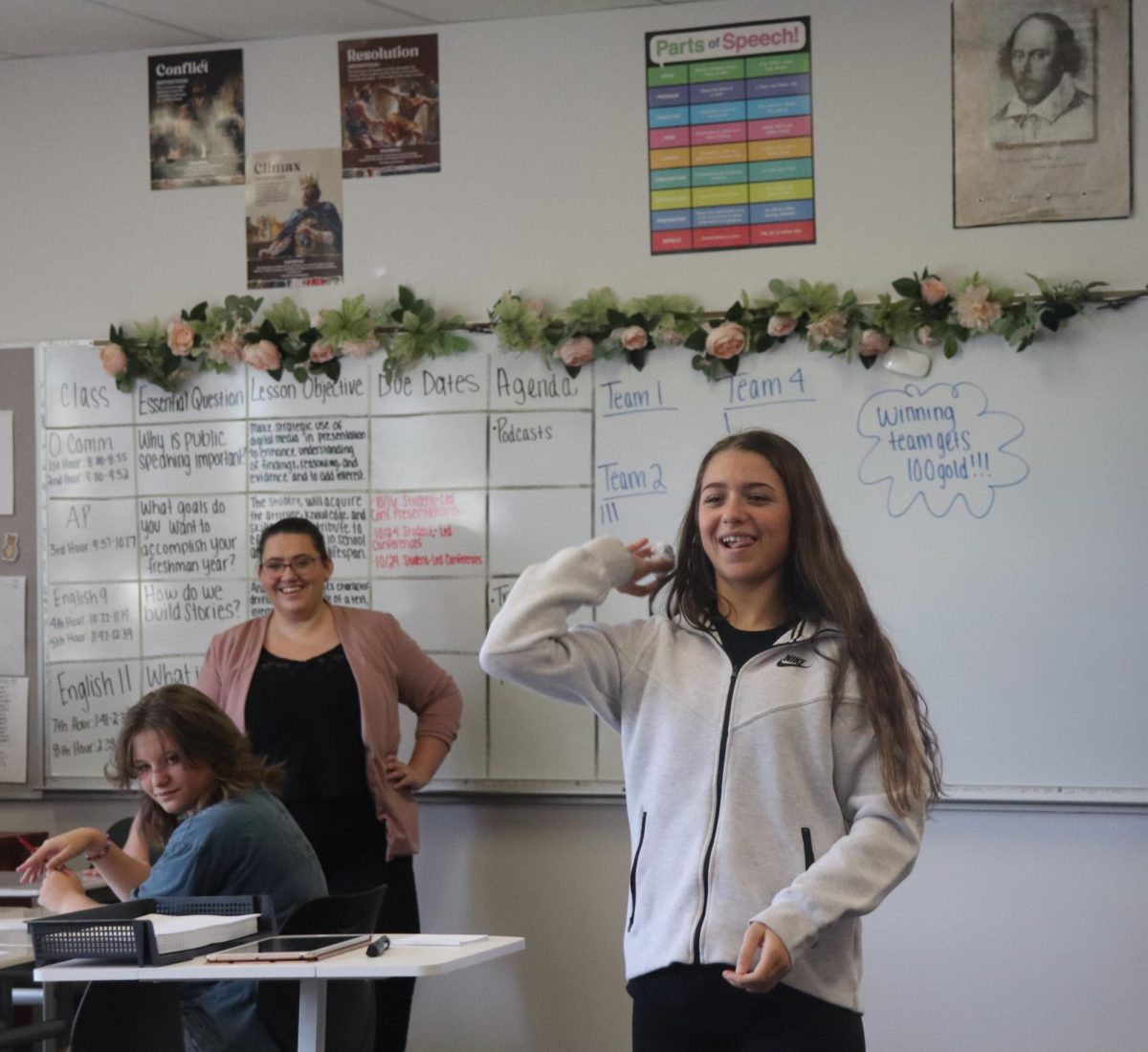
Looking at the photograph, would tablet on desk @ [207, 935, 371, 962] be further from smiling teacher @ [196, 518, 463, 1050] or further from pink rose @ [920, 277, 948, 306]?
pink rose @ [920, 277, 948, 306]

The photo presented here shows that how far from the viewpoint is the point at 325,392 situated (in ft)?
14.6

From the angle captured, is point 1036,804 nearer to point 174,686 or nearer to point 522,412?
point 522,412

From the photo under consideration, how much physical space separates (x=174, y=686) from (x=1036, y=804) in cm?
226

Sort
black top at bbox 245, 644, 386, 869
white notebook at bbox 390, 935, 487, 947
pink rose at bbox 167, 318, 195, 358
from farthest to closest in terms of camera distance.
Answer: pink rose at bbox 167, 318, 195, 358 → black top at bbox 245, 644, 386, 869 → white notebook at bbox 390, 935, 487, 947

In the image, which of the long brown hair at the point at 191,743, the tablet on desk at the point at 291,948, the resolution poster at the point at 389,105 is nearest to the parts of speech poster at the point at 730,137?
the resolution poster at the point at 389,105

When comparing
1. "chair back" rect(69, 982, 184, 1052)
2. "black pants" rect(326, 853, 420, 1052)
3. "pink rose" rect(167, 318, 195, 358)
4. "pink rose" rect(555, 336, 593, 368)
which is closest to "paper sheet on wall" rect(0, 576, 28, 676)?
"pink rose" rect(167, 318, 195, 358)

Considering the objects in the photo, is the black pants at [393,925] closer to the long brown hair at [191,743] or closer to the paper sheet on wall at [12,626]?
the long brown hair at [191,743]

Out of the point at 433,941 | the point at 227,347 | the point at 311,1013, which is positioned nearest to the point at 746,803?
the point at 433,941

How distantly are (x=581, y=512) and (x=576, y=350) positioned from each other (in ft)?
1.48

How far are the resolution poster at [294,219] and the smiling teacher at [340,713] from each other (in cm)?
82

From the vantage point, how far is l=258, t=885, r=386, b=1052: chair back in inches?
99.6

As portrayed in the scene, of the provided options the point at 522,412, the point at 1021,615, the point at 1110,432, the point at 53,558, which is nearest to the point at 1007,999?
the point at 1021,615

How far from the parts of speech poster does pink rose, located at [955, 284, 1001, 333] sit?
47 centimetres

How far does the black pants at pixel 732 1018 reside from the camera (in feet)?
6.02
